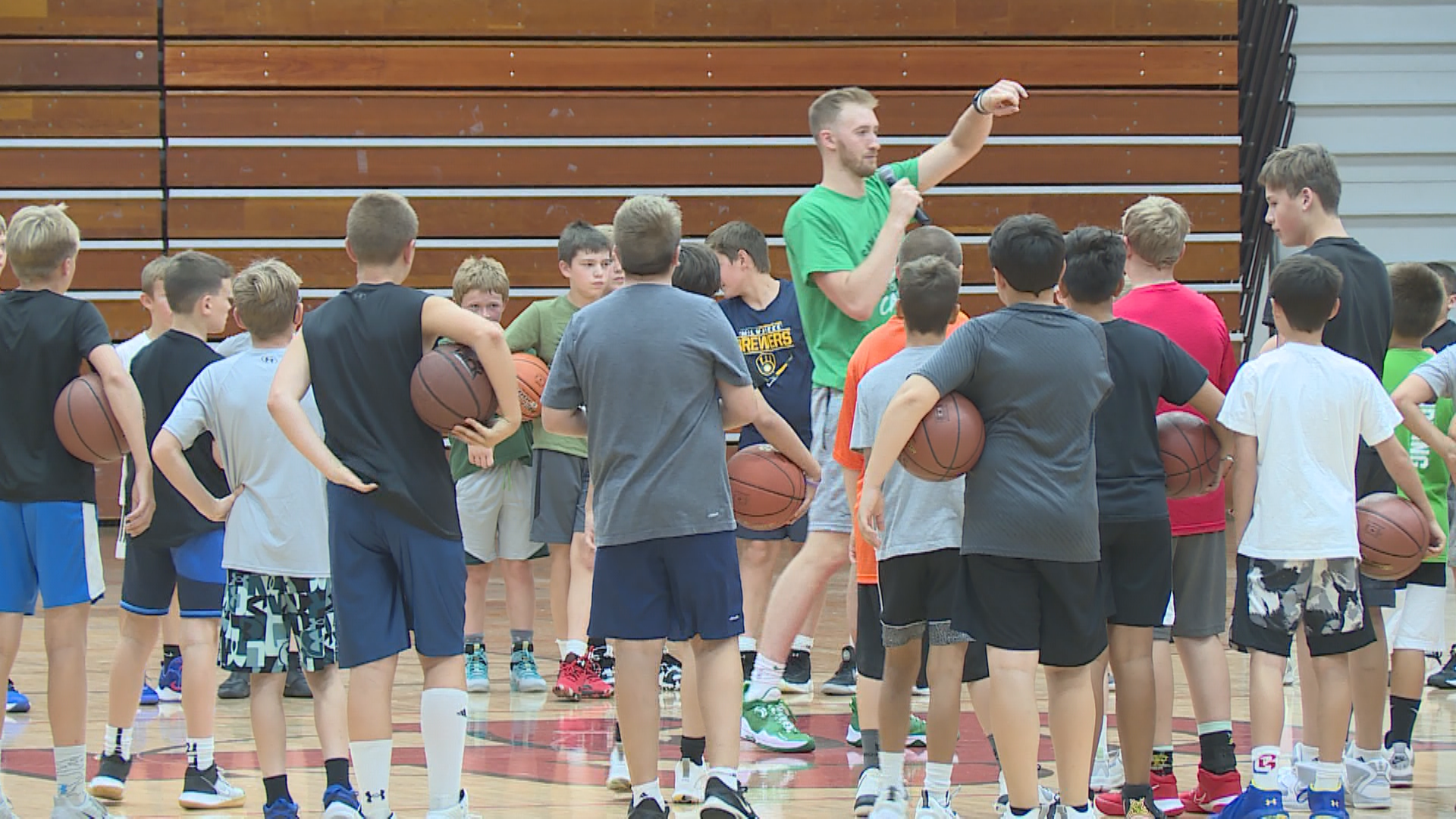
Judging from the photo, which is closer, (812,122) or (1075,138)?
(812,122)

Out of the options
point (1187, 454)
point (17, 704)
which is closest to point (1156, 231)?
point (1187, 454)

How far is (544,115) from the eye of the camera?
1019 centimetres

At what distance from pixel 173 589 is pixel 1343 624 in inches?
127

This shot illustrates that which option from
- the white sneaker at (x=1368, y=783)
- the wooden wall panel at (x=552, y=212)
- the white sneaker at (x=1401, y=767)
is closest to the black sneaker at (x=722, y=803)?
the white sneaker at (x=1368, y=783)

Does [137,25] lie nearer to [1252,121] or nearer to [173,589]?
[173,589]

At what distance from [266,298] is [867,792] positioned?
2005mm

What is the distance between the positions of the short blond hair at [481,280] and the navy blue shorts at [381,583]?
2182 millimetres

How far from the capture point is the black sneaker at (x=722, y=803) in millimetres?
3629

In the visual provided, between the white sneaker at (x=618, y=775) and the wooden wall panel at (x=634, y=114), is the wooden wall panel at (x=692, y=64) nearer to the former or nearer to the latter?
the wooden wall panel at (x=634, y=114)

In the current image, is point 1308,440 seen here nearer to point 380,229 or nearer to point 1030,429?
point 1030,429

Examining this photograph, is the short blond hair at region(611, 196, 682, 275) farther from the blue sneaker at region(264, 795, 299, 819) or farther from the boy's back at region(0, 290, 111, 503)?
the blue sneaker at region(264, 795, 299, 819)

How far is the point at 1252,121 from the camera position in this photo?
1049cm

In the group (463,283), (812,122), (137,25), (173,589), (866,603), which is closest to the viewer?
(866,603)

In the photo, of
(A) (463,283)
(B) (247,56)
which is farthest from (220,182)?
(A) (463,283)
